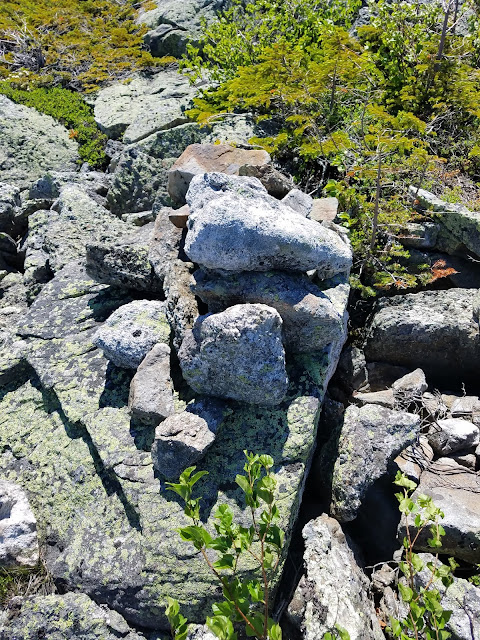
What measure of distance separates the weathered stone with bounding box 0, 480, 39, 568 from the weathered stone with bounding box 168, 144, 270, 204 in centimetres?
414

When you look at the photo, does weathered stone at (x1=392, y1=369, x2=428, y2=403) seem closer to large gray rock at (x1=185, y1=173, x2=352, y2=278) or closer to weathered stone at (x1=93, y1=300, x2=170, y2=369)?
large gray rock at (x1=185, y1=173, x2=352, y2=278)

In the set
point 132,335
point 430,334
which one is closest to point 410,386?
point 430,334

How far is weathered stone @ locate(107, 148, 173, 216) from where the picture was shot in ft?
27.1

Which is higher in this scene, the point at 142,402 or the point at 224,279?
the point at 224,279

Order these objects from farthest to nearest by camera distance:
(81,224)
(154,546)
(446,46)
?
(446,46)
(81,224)
(154,546)

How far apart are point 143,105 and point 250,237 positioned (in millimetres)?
10279

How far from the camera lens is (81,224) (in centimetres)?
765

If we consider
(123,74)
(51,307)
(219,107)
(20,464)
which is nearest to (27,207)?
(51,307)

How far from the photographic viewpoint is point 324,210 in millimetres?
6422

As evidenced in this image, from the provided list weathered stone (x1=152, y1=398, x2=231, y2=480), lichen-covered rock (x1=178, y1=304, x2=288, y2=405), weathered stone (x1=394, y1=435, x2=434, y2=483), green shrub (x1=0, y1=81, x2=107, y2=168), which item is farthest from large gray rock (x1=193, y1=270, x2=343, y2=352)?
green shrub (x1=0, y1=81, x2=107, y2=168)

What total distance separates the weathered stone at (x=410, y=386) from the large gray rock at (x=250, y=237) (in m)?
2.06

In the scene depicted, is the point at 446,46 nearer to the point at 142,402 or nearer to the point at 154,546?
the point at 142,402

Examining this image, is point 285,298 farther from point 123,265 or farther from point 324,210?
point 324,210

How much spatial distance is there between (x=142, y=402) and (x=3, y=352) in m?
2.43
